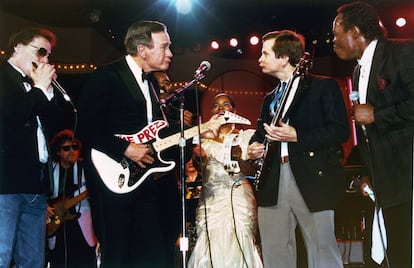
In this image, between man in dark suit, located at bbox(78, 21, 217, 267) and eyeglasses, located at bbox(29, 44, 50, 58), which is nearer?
man in dark suit, located at bbox(78, 21, 217, 267)

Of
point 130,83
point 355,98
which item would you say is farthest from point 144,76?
point 355,98

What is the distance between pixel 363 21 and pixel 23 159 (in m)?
2.41

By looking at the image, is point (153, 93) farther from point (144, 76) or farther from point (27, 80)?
point (27, 80)

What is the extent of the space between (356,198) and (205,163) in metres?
1.71

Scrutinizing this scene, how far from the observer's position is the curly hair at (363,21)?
369 cm

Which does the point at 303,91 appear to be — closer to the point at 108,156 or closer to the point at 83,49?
the point at 108,156

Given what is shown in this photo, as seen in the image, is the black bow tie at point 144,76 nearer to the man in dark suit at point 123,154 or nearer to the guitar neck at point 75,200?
the man in dark suit at point 123,154

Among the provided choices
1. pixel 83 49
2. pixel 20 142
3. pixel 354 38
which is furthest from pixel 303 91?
pixel 83 49

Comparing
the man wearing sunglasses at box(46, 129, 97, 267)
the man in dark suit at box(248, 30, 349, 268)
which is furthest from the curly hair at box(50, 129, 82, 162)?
the man in dark suit at box(248, 30, 349, 268)

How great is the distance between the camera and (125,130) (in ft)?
12.0

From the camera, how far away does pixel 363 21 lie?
3707 millimetres

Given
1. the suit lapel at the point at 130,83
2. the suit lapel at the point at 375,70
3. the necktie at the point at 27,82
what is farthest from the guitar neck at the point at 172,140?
the suit lapel at the point at 375,70

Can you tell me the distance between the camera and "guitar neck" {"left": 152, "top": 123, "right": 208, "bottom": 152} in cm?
364

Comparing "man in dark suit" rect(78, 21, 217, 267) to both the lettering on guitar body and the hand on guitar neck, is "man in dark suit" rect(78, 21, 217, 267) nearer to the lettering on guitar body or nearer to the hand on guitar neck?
the lettering on guitar body
